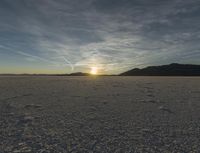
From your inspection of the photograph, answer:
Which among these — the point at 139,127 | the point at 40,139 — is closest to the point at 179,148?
the point at 139,127

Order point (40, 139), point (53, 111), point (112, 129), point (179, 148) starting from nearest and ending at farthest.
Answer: point (179, 148) < point (40, 139) < point (112, 129) < point (53, 111)

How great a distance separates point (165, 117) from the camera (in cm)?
563

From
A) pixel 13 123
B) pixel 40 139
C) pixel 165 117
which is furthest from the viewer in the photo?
pixel 165 117

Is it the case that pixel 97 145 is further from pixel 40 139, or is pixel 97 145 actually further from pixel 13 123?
pixel 13 123

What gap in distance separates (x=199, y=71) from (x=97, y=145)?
465ft

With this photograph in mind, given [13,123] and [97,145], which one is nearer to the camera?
[97,145]

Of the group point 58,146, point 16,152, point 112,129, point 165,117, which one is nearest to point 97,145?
point 58,146

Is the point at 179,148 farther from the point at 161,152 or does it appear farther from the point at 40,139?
the point at 40,139

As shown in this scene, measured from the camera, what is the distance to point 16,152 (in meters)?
3.19

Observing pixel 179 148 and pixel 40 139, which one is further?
pixel 40 139

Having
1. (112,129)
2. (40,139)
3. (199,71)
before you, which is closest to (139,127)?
(112,129)

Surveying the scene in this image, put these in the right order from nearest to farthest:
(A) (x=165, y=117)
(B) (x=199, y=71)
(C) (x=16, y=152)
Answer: (C) (x=16, y=152) < (A) (x=165, y=117) < (B) (x=199, y=71)

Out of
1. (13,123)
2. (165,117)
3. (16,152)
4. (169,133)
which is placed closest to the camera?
(16,152)

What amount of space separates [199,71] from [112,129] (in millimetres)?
140683
